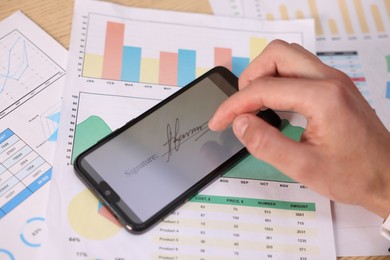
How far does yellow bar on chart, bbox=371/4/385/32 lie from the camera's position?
0.69 m

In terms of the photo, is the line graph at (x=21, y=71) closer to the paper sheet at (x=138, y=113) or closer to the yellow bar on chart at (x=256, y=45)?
the paper sheet at (x=138, y=113)

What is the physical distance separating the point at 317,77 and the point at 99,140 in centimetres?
25

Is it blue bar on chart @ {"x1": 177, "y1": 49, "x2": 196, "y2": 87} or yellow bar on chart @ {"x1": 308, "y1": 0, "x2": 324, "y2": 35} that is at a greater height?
yellow bar on chart @ {"x1": 308, "y1": 0, "x2": 324, "y2": 35}

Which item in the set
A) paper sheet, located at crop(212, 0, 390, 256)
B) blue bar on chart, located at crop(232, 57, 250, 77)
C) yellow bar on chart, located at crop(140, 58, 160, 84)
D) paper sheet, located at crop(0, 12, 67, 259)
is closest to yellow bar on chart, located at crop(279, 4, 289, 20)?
paper sheet, located at crop(212, 0, 390, 256)

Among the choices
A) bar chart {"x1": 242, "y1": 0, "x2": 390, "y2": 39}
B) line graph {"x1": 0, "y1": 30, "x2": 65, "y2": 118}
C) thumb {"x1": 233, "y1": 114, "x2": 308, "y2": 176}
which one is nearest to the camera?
thumb {"x1": 233, "y1": 114, "x2": 308, "y2": 176}

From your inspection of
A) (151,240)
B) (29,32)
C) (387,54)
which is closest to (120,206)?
(151,240)

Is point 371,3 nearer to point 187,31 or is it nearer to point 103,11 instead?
point 187,31

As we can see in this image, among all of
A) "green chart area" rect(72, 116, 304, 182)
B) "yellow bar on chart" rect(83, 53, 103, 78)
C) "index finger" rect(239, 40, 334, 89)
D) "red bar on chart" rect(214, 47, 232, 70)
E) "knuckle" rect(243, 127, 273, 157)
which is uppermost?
"index finger" rect(239, 40, 334, 89)

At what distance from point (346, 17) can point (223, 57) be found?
21 cm

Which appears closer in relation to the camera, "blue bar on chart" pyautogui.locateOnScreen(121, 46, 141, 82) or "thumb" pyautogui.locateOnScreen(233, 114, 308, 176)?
"thumb" pyautogui.locateOnScreen(233, 114, 308, 176)

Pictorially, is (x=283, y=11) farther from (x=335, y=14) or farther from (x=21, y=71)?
(x=21, y=71)

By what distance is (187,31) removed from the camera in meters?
0.64

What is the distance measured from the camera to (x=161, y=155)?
0.53m

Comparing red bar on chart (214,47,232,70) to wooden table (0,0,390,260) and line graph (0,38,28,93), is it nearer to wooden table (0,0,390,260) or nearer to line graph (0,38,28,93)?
wooden table (0,0,390,260)
